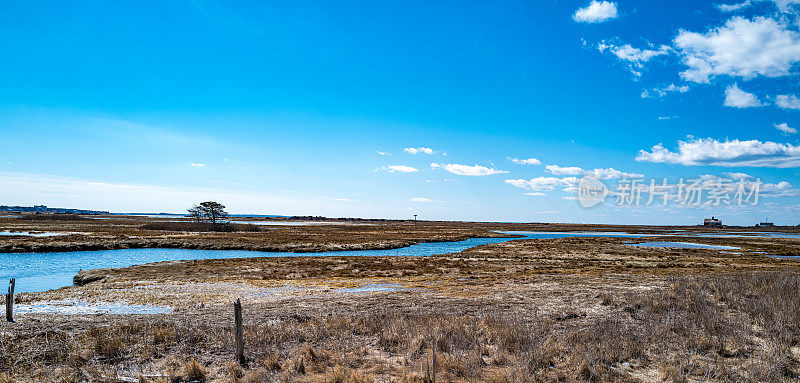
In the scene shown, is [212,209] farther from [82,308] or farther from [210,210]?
[82,308]

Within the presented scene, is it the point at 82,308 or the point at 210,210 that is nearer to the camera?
the point at 82,308

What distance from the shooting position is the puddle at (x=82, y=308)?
16.2 metres

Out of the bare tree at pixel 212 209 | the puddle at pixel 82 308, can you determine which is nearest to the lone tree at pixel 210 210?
the bare tree at pixel 212 209

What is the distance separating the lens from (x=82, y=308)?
17.0 meters

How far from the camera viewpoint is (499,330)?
11.1m

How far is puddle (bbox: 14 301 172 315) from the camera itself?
16.2 metres

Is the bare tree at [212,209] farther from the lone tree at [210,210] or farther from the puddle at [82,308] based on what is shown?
the puddle at [82,308]

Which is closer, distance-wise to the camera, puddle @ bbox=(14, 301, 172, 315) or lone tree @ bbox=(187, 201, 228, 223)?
puddle @ bbox=(14, 301, 172, 315)

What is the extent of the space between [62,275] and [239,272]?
13.6 metres

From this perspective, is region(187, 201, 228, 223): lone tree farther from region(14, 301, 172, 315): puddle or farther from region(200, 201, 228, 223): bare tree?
region(14, 301, 172, 315): puddle

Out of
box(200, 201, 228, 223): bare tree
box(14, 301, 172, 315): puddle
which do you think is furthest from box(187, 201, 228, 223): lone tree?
box(14, 301, 172, 315): puddle

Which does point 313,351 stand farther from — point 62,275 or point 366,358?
point 62,275

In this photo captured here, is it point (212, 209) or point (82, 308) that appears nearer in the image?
point (82, 308)

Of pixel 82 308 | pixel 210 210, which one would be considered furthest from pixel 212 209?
pixel 82 308
